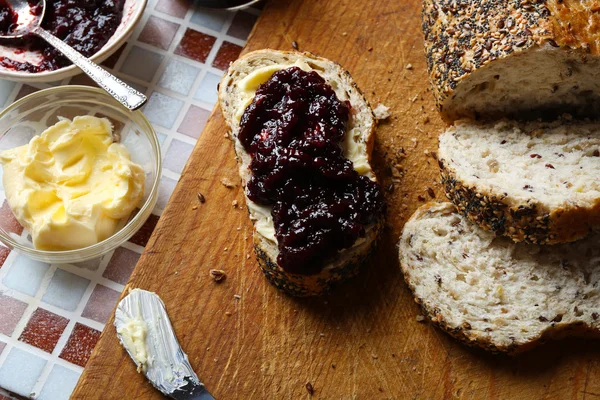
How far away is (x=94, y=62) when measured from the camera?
4.24 meters

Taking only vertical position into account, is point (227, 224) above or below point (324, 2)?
below

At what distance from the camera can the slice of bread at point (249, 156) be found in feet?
11.9

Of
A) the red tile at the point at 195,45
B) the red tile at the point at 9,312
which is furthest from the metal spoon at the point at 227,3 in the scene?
the red tile at the point at 9,312

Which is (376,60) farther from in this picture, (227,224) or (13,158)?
(13,158)

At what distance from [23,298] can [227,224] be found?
134 cm

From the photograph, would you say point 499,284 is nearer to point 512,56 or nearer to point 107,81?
point 512,56

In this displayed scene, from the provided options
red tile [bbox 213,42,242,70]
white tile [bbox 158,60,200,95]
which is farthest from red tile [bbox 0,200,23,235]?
red tile [bbox 213,42,242,70]

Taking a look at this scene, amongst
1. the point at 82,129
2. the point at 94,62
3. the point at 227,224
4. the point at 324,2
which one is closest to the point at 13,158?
the point at 82,129

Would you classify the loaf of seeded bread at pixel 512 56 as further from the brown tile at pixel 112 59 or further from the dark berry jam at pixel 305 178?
the brown tile at pixel 112 59

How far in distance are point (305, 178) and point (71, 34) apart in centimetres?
190

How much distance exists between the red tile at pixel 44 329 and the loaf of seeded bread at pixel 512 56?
259 centimetres

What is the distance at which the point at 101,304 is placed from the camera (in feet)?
13.4

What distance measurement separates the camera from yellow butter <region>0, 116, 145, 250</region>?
3875 mm

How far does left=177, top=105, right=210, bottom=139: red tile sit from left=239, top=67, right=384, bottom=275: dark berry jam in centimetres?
77
